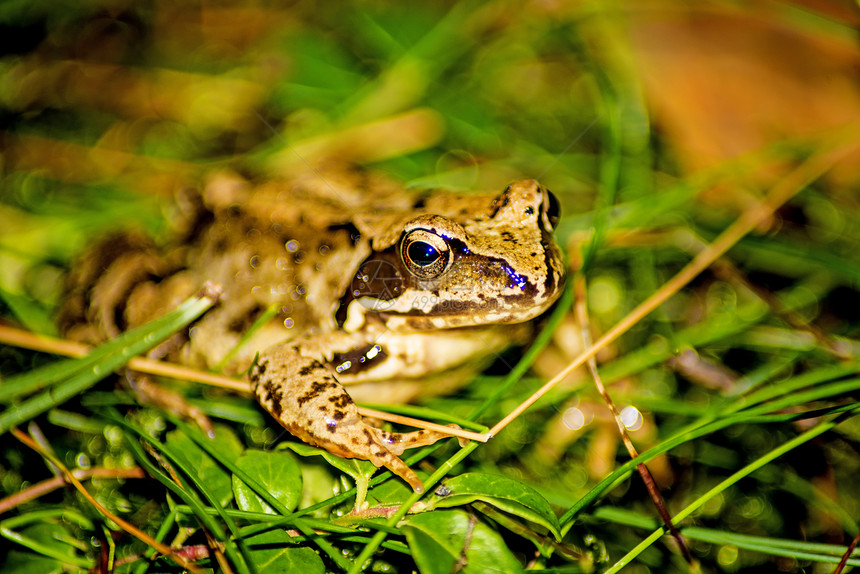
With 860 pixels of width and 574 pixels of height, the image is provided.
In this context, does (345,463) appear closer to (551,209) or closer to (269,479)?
(269,479)

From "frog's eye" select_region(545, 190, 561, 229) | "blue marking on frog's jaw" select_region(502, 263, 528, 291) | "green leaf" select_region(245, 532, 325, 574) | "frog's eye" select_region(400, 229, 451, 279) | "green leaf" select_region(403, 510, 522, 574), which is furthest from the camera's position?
"frog's eye" select_region(545, 190, 561, 229)

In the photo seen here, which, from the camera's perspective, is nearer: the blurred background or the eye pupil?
the eye pupil

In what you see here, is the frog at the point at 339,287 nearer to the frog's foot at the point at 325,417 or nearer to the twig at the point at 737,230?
the frog's foot at the point at 325,417

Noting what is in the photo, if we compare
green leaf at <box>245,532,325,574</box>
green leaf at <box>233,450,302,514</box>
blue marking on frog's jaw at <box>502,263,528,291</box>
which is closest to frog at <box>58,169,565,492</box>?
blue marking on frog's jaw at <box>502,263,528,291</box>

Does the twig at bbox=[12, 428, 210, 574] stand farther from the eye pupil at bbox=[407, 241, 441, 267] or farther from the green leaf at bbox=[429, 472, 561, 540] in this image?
the eye pupil at bbox=[407, 241, 441, 267]

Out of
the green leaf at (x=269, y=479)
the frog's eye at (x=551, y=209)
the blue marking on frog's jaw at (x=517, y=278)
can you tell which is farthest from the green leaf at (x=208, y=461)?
the frog's eye at (x=551, y=209)

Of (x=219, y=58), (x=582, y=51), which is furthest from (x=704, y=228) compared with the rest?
(x=219, y=58)
